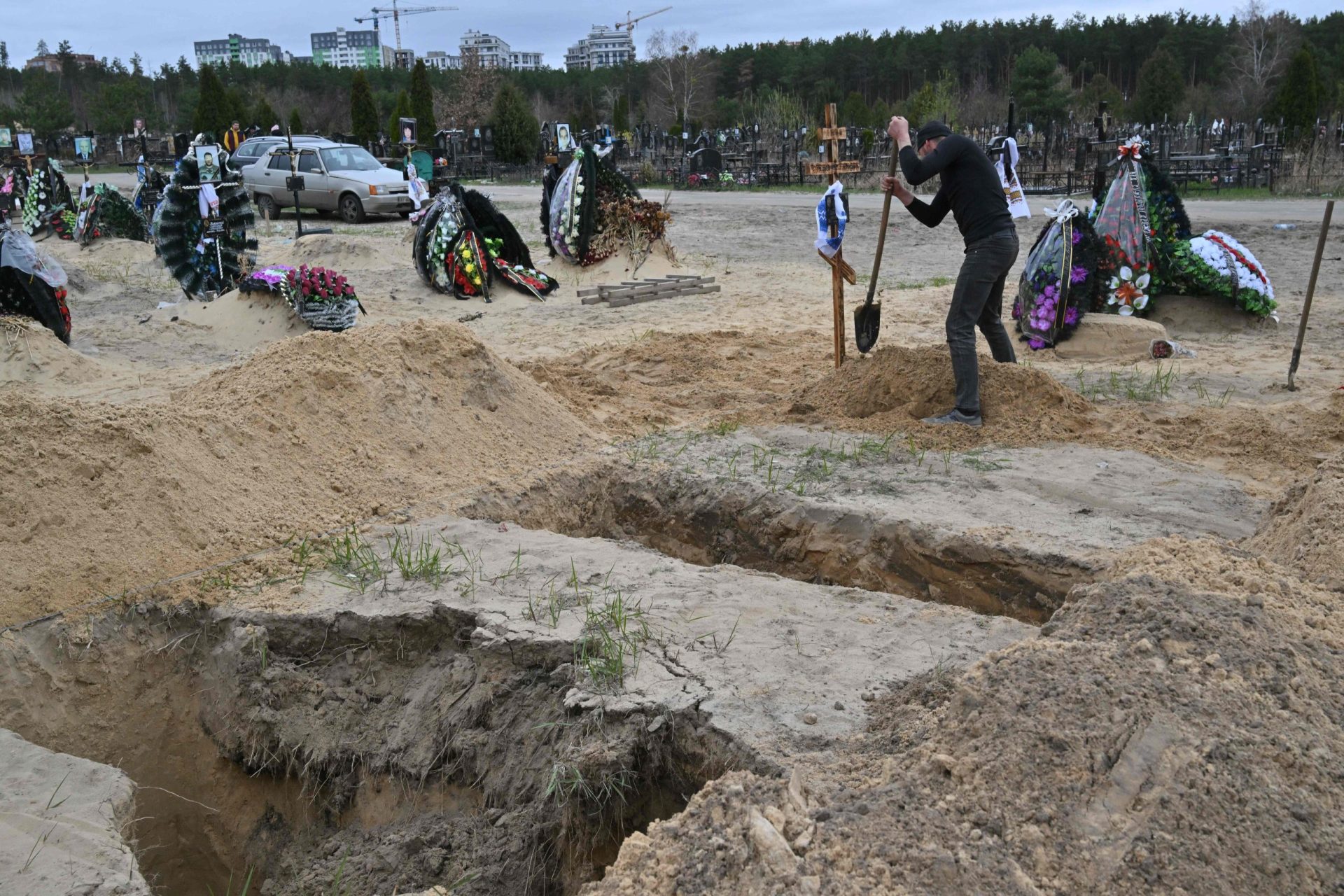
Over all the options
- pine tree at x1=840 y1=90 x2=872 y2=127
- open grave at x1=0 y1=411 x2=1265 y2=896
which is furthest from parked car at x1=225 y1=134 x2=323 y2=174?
open grave at x1=0 y1=411 x2=1265 y2=896

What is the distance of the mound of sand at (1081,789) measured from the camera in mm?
2004

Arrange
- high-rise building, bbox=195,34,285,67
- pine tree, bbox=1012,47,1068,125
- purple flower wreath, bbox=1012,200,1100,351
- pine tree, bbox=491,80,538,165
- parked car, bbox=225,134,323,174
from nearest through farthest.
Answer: purple flower wreath, bbox=1012,200,1100,351 → parked car, bbox=225,134,323,174 → pine tree, bbox=1012,47,1068,125 → pine tree, bbox=491,80,538,165 → high-rise building, bbox=195,34,285,67

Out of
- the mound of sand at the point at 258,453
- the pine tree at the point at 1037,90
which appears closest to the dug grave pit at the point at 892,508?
the mound of sand at the point at 258,453

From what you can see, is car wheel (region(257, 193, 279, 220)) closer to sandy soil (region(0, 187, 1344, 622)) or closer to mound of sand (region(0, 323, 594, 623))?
sandy soil (region(0, 187, 1344, 622))

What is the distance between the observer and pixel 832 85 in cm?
4038

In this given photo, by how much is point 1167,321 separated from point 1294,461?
3.75 m

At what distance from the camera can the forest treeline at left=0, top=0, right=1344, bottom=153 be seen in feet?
93.5

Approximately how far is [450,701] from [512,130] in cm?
2712

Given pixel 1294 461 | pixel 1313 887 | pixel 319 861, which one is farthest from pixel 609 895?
pixel 1294 461

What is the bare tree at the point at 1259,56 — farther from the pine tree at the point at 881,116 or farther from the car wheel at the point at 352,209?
the car wheel at the point at 352,209

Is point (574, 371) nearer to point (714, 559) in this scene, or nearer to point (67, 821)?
point (714, 559)

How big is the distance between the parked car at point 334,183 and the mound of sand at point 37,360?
402 inches

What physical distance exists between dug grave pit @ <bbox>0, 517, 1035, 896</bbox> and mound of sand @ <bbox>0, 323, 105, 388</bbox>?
179 inches

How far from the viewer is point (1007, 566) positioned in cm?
405
